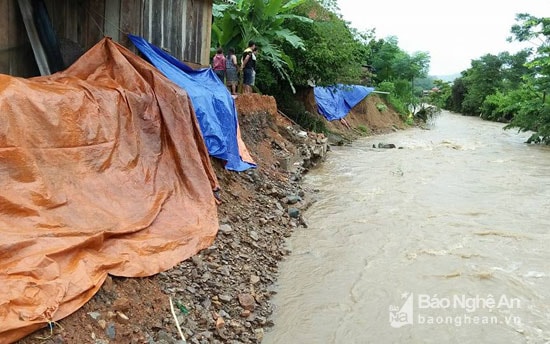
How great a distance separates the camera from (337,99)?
19.4 metres

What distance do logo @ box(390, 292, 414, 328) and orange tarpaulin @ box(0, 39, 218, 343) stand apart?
2.07 metres

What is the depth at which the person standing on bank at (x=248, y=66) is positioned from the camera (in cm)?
1039

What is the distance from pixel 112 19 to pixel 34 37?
1.29 m

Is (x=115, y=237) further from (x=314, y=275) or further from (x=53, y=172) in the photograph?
(x=314, y=275)

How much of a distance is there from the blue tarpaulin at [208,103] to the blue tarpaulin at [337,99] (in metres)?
9.70

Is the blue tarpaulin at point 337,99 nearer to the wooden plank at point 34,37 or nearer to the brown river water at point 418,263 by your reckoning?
the brown river water at point 418,263

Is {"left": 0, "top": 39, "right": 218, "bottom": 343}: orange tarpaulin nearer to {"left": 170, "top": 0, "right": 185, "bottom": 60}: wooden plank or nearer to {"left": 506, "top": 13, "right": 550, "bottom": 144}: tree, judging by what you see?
{"left": 170, "top": 0, "right": 185, "bottom": 60}: wooden plank

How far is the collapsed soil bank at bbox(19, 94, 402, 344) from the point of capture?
10.9 ft

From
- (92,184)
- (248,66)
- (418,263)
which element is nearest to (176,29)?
(248,66)

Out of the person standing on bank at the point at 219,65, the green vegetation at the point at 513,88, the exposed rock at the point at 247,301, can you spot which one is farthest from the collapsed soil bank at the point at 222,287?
the green vegetation at the point at 513,88

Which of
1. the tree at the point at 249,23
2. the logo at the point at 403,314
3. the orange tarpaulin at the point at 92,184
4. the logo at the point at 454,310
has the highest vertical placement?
the tree at the point at 249,23

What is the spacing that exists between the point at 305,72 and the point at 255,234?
975 centimetres

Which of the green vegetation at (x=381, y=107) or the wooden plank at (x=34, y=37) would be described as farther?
the green vegetation at (x=381, y=107)

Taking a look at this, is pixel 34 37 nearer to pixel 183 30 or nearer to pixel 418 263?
pixel 183 30
